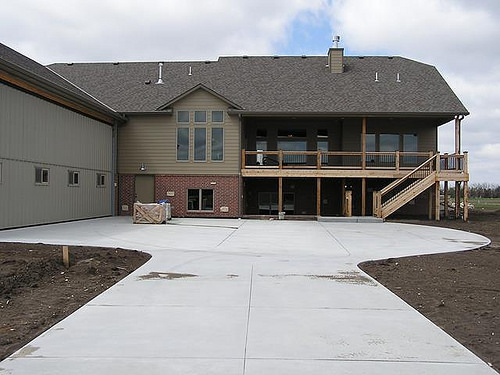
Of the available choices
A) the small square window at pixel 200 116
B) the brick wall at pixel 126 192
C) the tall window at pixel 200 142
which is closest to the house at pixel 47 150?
the brick wall at pixel 126 192

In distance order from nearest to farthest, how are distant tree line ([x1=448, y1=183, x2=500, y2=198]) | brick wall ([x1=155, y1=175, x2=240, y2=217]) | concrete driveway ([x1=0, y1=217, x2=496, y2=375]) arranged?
concrete driveway ([x1=0, y1=217, x2=496, y2=375])
brick wall ([x1=155, y1=175, x2=240, y2=217])
distant tree line ([x1=448, y1=183, x2=500, y2=198])

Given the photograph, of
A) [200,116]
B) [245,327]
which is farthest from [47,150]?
[245,327]

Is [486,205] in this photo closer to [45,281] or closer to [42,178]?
[42,178]

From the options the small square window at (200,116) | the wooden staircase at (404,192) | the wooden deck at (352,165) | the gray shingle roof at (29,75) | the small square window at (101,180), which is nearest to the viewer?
the gray shingle roof at (29,75)

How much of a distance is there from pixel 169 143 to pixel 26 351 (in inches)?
856

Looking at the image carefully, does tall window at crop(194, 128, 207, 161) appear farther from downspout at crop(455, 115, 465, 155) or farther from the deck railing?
downspout at crop(455, 115, 465, 155)

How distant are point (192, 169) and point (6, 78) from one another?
11.2 meters

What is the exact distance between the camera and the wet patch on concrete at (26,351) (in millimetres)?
4695

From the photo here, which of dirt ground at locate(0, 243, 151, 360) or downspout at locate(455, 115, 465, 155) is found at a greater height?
downspout at locate(455, 115, 465, 155)

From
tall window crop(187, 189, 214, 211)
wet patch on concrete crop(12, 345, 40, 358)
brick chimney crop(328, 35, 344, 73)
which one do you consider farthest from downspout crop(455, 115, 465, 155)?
wet patch on concrete crop(12, 345, 40, 358)

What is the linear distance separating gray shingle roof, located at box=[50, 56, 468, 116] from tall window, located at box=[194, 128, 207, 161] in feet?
7.10

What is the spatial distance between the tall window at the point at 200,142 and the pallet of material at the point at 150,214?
523 centimetres

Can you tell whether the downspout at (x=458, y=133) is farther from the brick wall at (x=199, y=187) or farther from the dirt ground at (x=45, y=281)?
the dirt ground at (x=45, y=281)

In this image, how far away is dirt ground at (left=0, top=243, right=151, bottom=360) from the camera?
5.78 m
